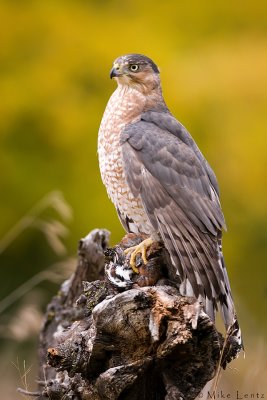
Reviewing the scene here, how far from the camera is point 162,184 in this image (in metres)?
5.12

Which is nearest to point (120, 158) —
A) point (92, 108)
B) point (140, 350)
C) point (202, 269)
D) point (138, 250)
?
point (138, 250)

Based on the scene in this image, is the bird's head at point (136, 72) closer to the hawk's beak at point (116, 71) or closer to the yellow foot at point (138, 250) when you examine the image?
the hawk's beak at point (116, 71)

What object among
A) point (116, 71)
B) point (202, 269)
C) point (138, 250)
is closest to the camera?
point (202, 269)

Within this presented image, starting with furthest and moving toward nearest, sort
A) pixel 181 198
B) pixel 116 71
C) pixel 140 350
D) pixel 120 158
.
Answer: pixel 116 71, pixel 120 158, pixel 181 198, pixel 140 350

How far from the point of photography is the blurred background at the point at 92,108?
9.67 m

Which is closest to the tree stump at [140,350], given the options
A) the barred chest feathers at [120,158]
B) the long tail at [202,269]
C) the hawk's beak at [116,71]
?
the long tail at [202,269]

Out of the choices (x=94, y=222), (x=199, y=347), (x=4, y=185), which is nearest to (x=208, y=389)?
(x=199, y=347)

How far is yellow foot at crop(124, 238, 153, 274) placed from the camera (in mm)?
4703

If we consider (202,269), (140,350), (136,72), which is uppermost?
(136,72)

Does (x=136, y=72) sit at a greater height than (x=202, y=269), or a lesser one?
greater

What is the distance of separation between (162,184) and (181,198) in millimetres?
146

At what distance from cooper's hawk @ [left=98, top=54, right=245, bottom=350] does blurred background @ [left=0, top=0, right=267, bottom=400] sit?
143 inches

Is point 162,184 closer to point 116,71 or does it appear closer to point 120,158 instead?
point 120,158

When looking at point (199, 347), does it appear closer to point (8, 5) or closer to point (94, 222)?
point (94, 222)
